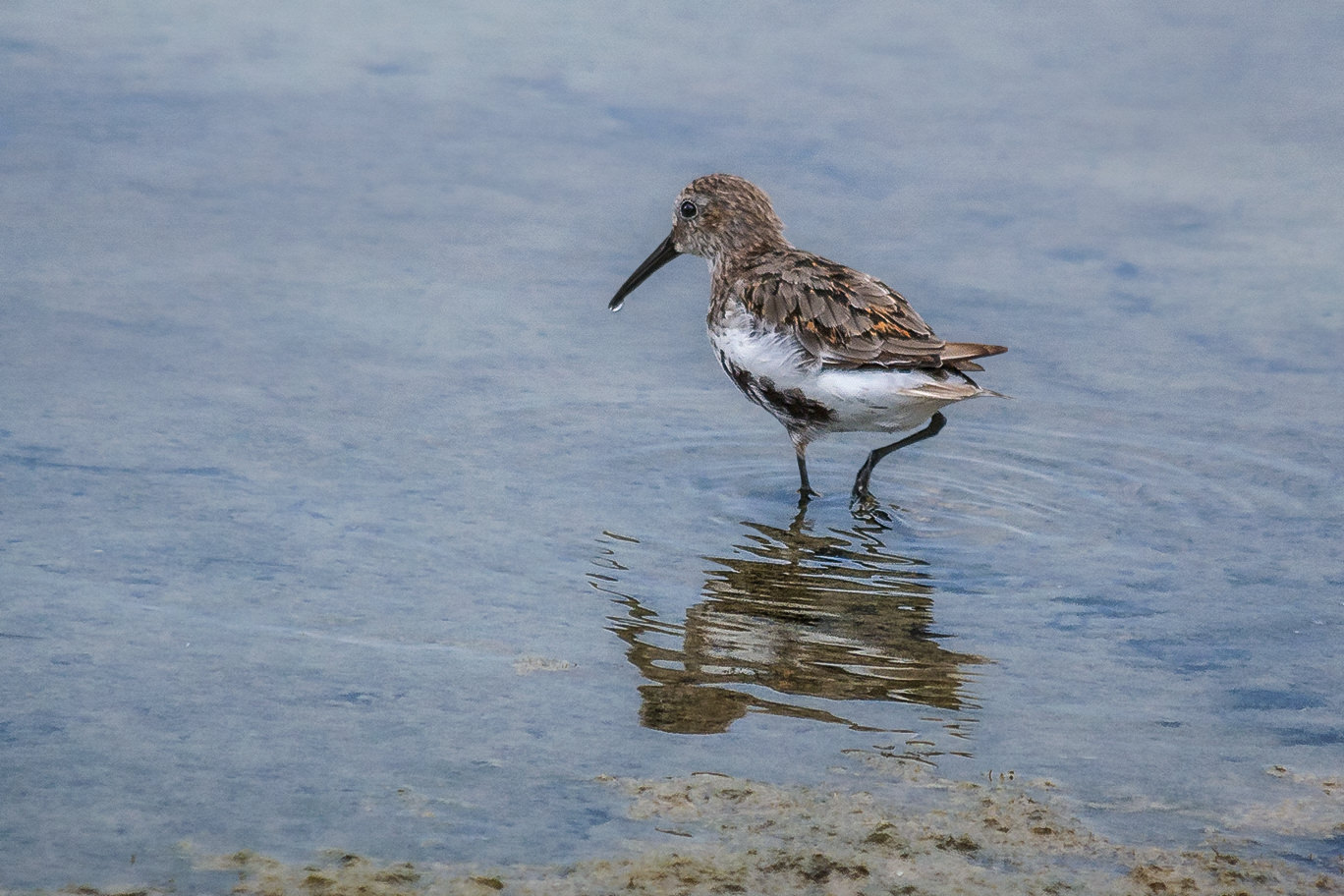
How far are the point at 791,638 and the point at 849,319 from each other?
6.62ft

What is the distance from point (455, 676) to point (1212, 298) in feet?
19.5

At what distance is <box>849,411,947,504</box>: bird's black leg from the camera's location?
8141 millimetres

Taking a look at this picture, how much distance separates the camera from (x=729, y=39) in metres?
13.1

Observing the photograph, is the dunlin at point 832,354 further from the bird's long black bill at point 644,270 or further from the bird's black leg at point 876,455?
→ the bird's long black bill at point 644,270

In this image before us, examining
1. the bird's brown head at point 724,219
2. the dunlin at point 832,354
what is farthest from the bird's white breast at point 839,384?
the bird's brown head at point 724,219

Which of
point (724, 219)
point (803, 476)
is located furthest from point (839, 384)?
point (724, 219)

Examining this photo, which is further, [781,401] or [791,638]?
[781,401]

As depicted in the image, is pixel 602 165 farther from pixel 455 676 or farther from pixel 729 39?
pixel 455 676

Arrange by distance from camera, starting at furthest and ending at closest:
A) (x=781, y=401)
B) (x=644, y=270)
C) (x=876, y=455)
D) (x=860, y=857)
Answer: (x=644, y=270), (x=876, y=455), (x=781, y=401), (x=860, y=857)

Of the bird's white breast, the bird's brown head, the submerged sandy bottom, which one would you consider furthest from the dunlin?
the submerged sandy bottom

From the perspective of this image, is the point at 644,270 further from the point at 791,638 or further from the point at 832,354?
the point at 791,638

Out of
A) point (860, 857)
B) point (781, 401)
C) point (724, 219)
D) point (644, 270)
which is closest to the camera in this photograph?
point (860, 857)

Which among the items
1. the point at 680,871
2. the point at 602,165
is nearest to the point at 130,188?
the point at 602,165

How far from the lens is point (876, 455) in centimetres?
821
